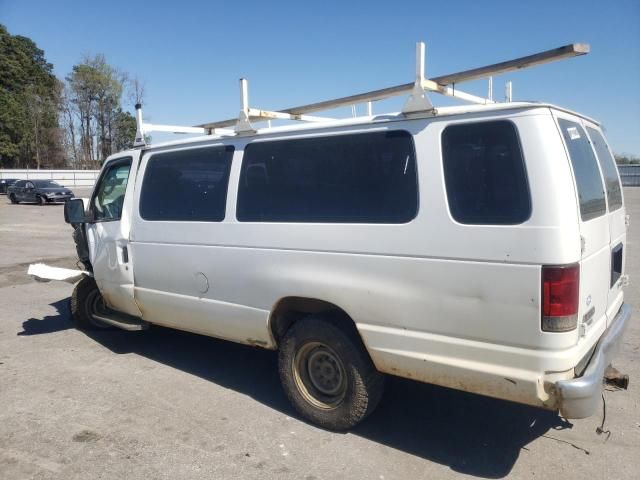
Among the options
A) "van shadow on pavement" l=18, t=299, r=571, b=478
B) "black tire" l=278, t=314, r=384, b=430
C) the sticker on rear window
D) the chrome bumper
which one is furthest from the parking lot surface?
the sticker on rear window

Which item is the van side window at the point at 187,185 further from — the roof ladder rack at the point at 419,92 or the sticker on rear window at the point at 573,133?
the sticker on rear window at the point at 573,133

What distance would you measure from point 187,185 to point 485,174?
271 centimetres

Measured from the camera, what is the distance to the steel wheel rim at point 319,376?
3.85 m

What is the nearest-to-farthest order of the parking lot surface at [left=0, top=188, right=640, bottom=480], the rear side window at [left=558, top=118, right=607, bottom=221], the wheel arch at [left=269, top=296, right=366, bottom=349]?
1. the rear side window at [left=558, top=118, right=607, bottom=221]
2. the parking lot surface at [left=0, top=188, right=640, bottom=480]
3. the wheel arch at [left=269, top=296, right=366, bottom=349]

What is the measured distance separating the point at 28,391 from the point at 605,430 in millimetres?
4653

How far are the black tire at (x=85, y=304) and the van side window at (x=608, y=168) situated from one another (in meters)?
5.35

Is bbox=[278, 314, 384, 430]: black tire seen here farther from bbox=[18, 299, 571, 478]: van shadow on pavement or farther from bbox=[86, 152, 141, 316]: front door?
bbox=[86, 152, 141, 316]: front door

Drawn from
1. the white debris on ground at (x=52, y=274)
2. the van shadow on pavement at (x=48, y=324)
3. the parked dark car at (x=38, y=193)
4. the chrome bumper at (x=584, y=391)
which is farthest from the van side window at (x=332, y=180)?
the parked dark car at (x=38, y=193)

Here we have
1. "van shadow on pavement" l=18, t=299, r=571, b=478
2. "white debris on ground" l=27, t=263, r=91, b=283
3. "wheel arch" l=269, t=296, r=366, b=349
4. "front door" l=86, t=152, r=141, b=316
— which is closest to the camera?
"van shadow on pavement" l=18, t=299, r=571, b=478

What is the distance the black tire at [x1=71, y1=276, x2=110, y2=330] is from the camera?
628cm

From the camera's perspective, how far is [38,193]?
33719 mm

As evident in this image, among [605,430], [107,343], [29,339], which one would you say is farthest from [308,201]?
[29,339]

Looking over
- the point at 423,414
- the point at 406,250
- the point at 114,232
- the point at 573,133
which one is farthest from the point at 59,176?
the point at 573,133

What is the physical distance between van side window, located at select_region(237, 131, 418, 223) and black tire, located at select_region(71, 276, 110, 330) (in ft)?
10.1
